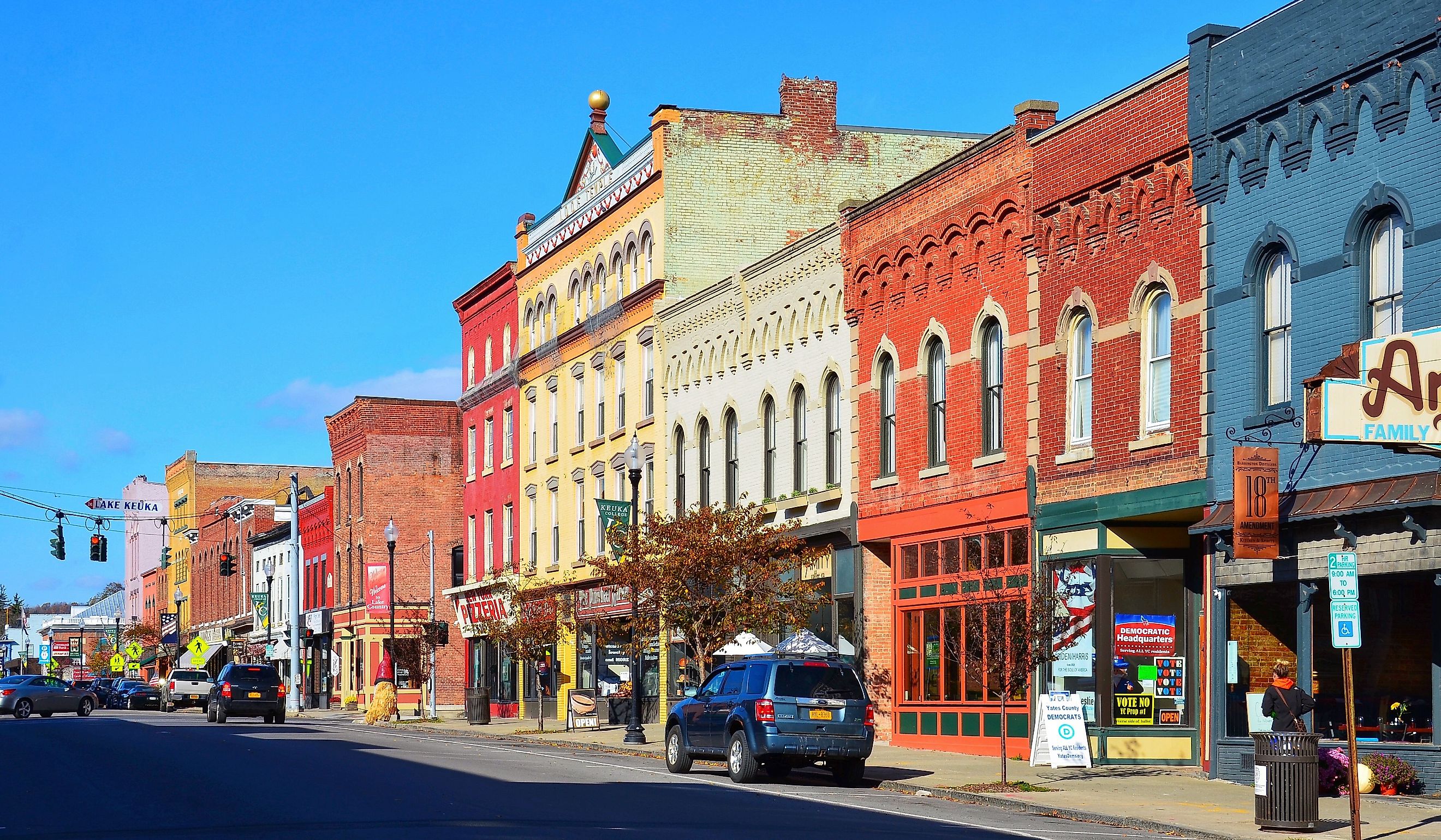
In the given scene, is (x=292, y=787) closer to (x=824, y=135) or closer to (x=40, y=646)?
(x=824, y=135)

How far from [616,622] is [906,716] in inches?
316

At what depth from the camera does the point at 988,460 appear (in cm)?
3005

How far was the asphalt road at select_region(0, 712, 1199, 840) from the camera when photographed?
17062 millimetres

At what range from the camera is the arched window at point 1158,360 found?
25609mm

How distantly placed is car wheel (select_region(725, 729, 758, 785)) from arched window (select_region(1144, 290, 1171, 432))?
7398mm

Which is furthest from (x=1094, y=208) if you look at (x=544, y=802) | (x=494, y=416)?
(x=494, y=416)

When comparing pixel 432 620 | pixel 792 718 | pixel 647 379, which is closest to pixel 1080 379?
pixel 792 718

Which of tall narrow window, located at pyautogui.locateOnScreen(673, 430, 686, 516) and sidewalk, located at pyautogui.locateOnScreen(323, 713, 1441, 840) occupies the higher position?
tall narrow window, located at pyautogui.locateOnScreen(673, 430, 686, 516)

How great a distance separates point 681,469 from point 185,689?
1235 inches

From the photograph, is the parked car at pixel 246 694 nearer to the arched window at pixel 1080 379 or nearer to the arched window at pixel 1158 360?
the arched window at pixel 1080 379

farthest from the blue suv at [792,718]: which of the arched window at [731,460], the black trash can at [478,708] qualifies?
the black trash can at [478,708]

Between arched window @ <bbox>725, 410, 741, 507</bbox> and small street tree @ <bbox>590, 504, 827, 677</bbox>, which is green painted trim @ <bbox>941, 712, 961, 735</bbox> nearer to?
small street tree @ <bbox>590, 504, 827, 677</bbox>

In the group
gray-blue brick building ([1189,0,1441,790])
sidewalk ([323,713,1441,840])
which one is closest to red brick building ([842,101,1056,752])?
sidewalk ([323,713,1441,840])

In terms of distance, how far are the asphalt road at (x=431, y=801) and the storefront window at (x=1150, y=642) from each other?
4777 mm
